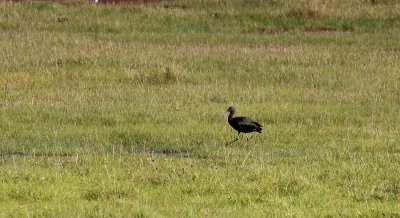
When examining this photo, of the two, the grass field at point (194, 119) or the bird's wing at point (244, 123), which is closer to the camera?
the grass field at point (194, 119)

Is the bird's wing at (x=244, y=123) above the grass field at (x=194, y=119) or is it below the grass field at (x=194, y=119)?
above

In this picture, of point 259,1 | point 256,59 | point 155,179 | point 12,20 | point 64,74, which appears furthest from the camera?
point 259,1

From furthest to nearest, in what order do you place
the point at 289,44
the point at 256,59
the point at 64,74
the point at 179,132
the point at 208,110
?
the point at 289,44, the point at 256,59, the point at 64,74, the point at 208,110, the point at 179,132

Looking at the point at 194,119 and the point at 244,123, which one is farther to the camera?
the point at 194,119

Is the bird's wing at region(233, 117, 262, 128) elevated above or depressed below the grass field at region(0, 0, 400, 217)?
above

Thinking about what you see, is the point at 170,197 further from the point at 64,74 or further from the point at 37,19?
the point at 37,19

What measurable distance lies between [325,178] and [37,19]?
1066 inches

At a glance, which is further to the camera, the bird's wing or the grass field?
the bird's wing

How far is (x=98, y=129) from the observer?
1330cm

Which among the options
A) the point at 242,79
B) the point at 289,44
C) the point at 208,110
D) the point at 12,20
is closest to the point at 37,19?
the point at 12,20

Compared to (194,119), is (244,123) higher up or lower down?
higher up

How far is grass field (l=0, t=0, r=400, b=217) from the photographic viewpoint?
8.18m

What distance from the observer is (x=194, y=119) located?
47.0 feet

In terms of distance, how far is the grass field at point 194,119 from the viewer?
26.8ft
